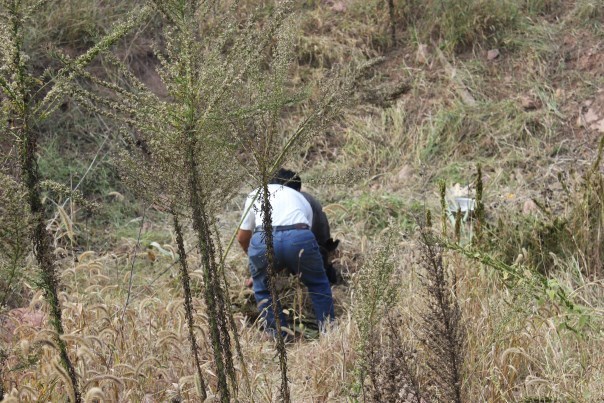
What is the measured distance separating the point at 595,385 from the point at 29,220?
7.85 feet

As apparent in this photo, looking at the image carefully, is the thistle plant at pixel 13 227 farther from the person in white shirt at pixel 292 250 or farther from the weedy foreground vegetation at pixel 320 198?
the person in white shirt at pixel 292 250

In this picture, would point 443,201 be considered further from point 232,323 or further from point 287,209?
point 232,323

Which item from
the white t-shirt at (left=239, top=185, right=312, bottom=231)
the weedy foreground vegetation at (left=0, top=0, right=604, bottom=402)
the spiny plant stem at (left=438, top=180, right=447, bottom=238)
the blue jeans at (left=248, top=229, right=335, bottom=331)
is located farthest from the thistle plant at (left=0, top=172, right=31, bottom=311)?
the white t-shirt at (left=239, top=185, right=312, bottom=231)

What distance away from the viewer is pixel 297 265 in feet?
21.4

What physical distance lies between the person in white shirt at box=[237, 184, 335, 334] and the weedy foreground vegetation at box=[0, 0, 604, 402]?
0.19 metres

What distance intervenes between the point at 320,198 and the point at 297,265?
2.12 metres

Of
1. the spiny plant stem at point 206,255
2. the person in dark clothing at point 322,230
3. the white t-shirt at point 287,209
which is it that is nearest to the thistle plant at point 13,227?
the spiny plant stem at point 206,255

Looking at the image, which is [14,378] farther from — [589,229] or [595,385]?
[589,229]

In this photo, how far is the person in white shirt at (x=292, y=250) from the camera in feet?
21.0

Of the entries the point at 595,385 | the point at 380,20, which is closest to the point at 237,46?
the point at 595,385

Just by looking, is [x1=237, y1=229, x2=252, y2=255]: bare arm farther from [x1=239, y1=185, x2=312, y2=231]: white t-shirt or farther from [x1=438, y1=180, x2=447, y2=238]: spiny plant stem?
[x1=438, y1=180, x2=447, y2=238]: spiny plant stem

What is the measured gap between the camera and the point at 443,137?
355 inches

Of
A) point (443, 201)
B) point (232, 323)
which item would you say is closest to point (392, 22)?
point (443, 201)

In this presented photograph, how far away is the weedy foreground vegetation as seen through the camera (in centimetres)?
273
